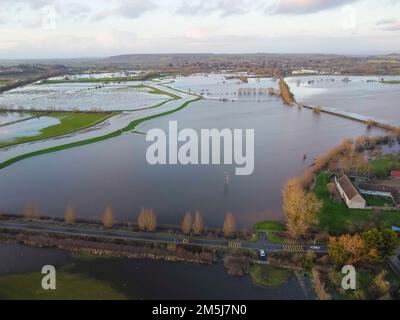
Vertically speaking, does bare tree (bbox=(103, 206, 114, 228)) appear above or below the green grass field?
below

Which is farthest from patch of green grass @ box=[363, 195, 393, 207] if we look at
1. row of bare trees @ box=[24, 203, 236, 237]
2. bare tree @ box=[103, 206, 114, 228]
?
bare tree @ box=[103, 206, 114, 228]

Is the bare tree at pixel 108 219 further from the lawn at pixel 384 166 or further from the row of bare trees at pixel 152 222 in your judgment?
the lawn at pixel 384 166

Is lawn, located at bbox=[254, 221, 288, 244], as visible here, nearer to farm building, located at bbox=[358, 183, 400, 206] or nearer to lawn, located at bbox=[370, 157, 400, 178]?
farm building, located at bbox=[358, 183, 400, 206]

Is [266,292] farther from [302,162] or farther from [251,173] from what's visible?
[302,162]

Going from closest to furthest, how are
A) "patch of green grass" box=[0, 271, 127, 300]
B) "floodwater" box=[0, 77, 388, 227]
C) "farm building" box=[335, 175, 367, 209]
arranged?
"patch of green grass" box=[0, 271, 127, 300], "farm building" box=[335, 175, 367, 209], "floodwater" box=[0, 77, 388, 227]

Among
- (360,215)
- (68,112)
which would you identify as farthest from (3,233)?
(68,112)

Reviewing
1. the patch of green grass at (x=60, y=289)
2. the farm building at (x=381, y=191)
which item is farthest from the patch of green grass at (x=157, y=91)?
the patch of green grass at (x=60, y=289)
